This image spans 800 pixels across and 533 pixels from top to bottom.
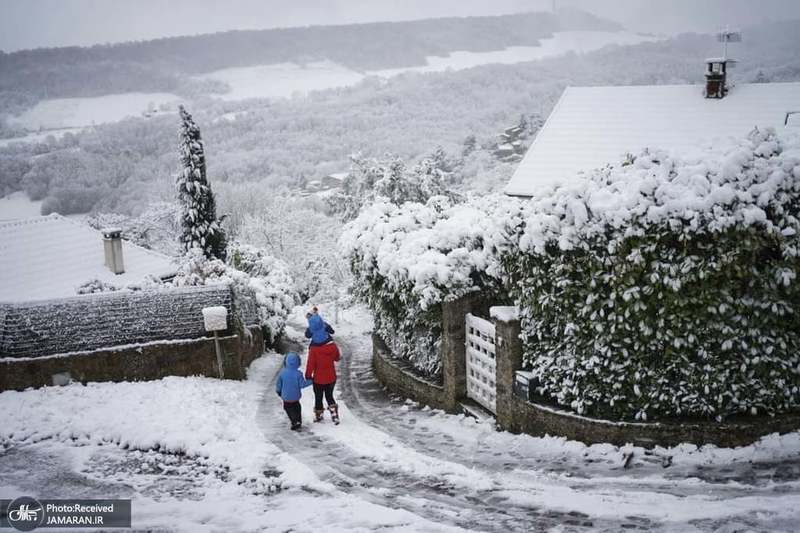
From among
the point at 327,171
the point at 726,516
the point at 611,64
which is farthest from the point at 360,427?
the point at 327,171

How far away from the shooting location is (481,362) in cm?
915

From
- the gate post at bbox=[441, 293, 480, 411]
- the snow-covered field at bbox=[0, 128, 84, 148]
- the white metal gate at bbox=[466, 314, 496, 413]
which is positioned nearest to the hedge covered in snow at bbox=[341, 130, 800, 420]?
the white metal gate at bbox=[466, 314, 496, 413]

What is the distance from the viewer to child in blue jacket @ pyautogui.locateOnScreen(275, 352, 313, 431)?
28.9ft

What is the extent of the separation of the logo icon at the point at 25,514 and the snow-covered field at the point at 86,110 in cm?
6331

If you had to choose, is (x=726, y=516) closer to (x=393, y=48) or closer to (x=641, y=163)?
(x=641, y=163)

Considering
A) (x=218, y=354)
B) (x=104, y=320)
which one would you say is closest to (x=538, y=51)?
(x=218, y=354)

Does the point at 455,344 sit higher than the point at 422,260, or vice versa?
the point at 422,260

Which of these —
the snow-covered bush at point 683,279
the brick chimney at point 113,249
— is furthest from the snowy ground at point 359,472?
the brick chimney at point 113,249

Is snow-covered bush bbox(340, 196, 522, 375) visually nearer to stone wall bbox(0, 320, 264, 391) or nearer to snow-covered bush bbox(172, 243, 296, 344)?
stone wall bbox(0, 320, 264, 391)

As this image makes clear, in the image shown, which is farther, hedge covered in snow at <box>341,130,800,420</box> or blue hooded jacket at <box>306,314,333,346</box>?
blue hooded jacket at <box>306,314,333,346</box>

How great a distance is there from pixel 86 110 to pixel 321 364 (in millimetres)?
72944

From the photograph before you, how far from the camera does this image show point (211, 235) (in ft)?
96.0

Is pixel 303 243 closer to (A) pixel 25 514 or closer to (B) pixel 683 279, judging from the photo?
(A) pixel 25 514

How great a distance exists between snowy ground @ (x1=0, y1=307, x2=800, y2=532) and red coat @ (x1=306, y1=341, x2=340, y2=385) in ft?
2.34
